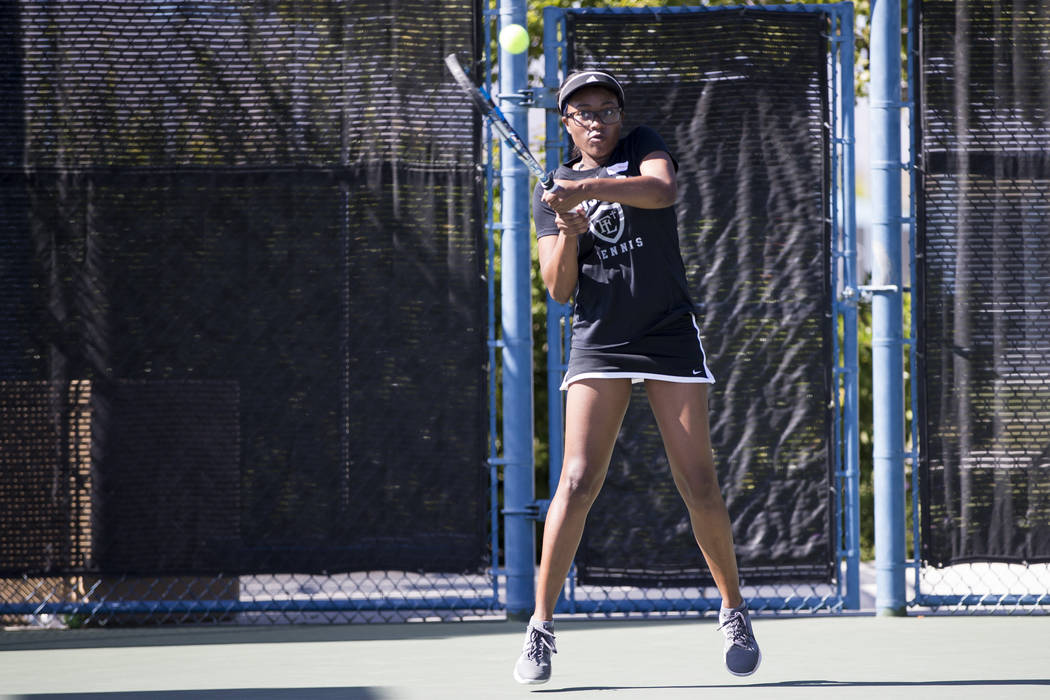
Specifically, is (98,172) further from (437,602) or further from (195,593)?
(437,602)

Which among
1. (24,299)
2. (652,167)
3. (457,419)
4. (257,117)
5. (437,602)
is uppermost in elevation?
(257,117)

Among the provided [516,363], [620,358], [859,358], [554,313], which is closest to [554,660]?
[620,358]

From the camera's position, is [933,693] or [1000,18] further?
[1000,18]

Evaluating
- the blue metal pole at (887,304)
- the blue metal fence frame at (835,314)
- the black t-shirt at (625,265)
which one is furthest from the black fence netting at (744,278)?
the black t-shirt at (625,265)

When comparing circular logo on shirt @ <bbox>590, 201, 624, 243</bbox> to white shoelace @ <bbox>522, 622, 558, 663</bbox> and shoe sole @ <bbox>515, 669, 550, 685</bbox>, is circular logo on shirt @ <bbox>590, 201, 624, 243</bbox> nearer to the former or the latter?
white shoelace @ <bbox>522, 622, 558, 663</bbox>

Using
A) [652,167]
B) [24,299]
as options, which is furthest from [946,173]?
[24,299]

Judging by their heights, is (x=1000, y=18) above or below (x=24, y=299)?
above

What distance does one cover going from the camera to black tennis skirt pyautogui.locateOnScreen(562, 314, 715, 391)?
3648mm

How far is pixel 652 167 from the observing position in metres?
3.61

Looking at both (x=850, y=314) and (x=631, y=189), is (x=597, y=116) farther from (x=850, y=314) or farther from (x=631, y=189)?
(x=850, y=314)

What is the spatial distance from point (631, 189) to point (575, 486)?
2.68 ft

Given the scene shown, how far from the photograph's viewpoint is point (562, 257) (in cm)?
365

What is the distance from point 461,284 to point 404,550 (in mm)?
996

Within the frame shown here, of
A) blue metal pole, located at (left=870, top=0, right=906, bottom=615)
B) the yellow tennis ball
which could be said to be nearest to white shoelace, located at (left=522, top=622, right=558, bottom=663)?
blue metal pole, located at (left=870, top=0, right=906, bottom=615)
